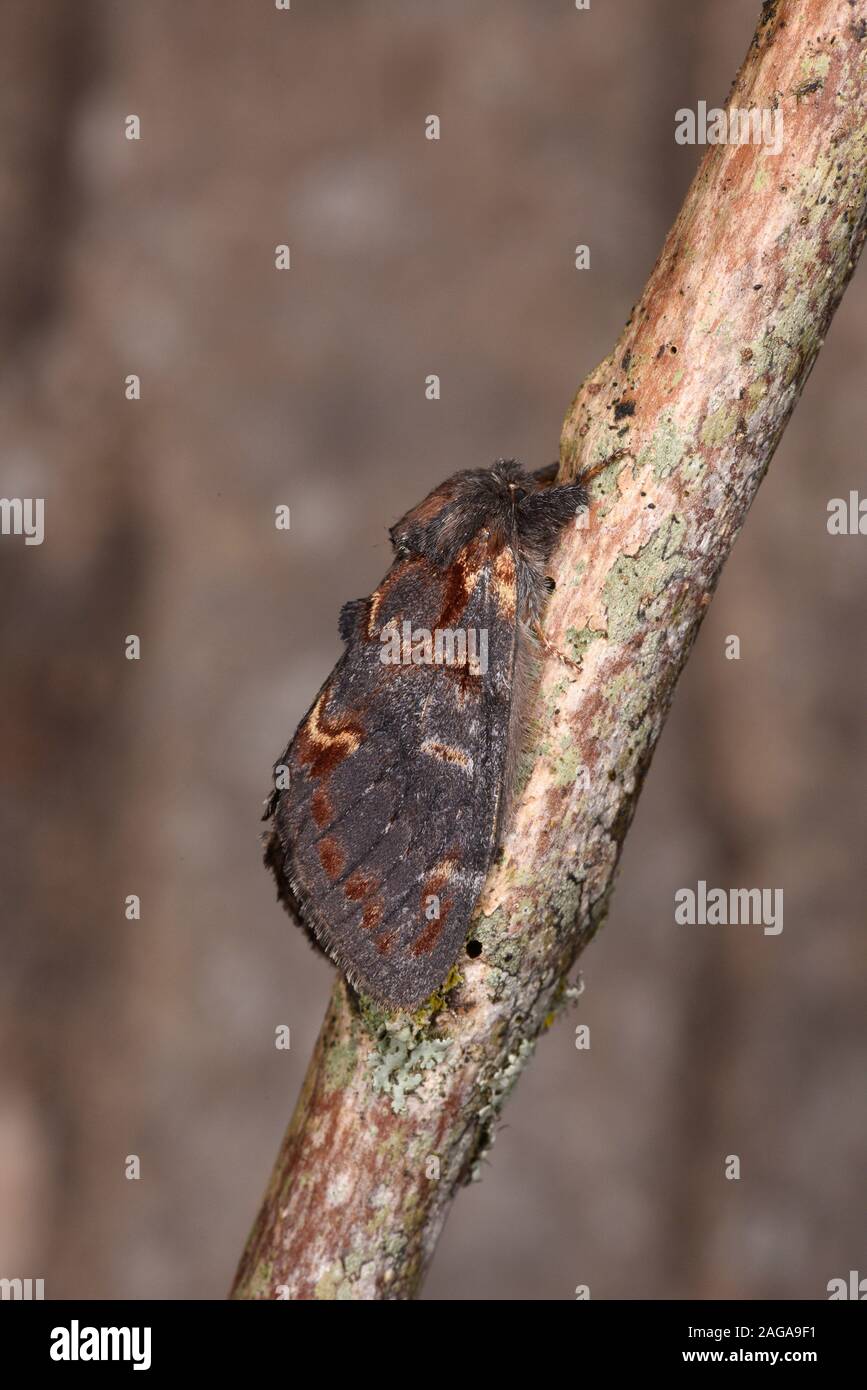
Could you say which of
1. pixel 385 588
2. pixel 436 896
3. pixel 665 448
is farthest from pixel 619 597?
pixel 436 896

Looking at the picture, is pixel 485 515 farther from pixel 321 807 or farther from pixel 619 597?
pixel 321 807

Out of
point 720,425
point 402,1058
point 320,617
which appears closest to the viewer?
Answer: point 720,425

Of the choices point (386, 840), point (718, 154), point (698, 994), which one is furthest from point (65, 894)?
point (718, 154)

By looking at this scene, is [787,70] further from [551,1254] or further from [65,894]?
[551,1254]

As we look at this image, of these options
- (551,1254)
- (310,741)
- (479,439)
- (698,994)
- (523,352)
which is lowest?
(551,1254)

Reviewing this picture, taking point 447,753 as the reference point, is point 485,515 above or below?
above

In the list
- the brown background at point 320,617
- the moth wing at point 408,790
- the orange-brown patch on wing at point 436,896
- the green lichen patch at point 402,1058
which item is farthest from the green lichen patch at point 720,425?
the brown background at point 320,617

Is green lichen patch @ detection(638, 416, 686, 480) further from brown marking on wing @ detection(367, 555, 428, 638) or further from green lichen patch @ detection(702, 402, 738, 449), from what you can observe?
brown marking on wing @ detection(367, 555, 428, 638)
